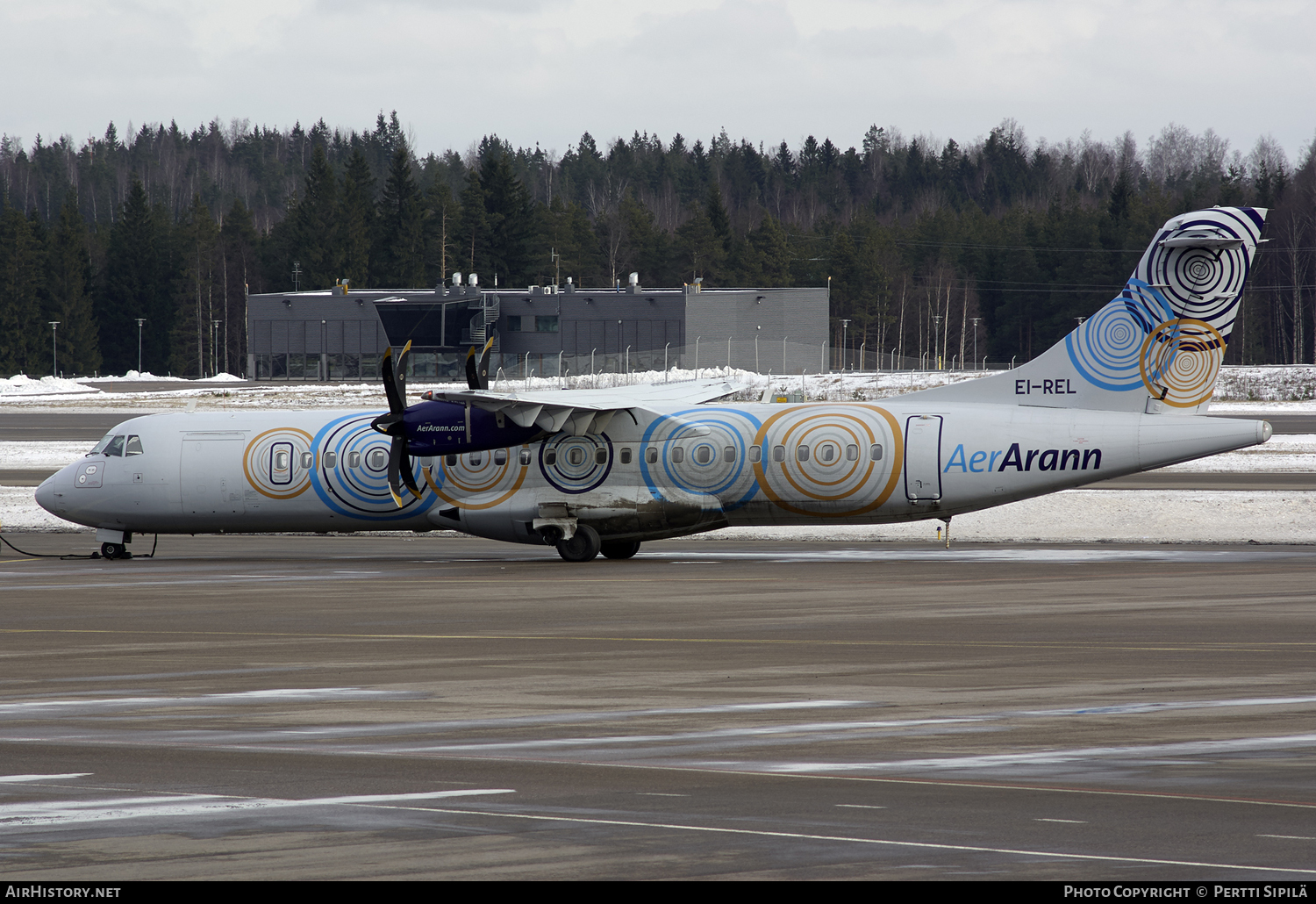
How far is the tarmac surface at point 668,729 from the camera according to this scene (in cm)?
722

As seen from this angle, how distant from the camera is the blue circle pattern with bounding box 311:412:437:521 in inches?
1022

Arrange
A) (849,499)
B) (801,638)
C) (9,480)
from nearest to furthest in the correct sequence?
(801,638), (849,499), (9,480)

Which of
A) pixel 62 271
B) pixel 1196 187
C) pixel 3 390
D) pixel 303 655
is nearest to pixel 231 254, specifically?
pixel 62 271

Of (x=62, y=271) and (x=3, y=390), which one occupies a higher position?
(x=62, y=271)

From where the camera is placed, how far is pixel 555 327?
11162 cm

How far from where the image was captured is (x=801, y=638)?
16.0m

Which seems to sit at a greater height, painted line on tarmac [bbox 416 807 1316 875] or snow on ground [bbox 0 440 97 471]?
painted line on tarmac [bbox 416 807 1316 875]

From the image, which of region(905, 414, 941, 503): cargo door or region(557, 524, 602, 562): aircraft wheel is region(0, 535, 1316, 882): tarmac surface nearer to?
region(905, 414, 941, 503): cargo door

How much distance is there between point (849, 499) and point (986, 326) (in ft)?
423

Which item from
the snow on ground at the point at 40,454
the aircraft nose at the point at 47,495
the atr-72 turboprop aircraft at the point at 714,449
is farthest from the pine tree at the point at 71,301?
the atr-72 turboprop aircraft at the point at 714,449

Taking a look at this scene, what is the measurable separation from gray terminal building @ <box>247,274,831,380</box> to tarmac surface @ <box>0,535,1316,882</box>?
83.0 meters

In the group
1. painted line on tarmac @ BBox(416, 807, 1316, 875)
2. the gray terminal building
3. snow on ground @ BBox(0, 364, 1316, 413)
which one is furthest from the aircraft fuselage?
the gray terminal building

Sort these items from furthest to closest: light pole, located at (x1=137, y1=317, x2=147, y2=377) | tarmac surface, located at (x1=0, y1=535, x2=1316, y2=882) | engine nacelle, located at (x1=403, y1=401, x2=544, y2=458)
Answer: light pole, located at (x1=137, y1=317, x2=147, y2=377) → engine nacelle, located at (x1=403, y1=401, x2=544, y2=458) → tarmac surface, located at (x1=0, y1=535, x2=1316, y2=882)

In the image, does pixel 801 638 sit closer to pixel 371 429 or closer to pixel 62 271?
pixel 371 429
